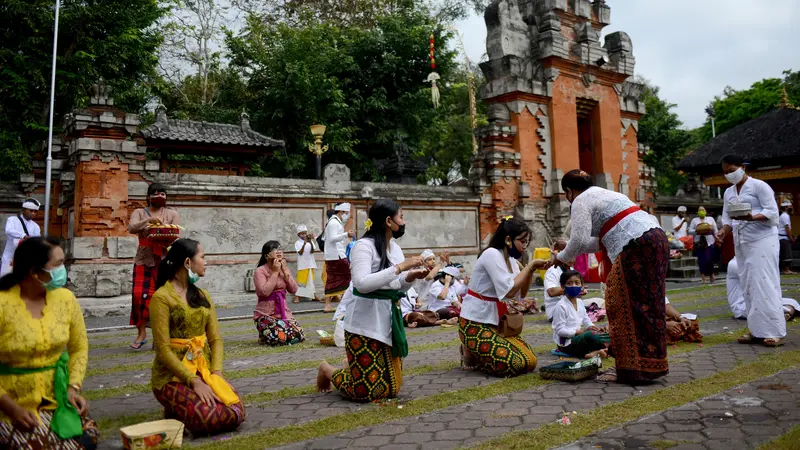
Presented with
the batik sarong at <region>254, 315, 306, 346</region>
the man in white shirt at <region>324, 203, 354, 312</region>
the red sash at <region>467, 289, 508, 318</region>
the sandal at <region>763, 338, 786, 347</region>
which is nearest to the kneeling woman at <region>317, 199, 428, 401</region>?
the red sash at <region>467, 289, 508, 318</region>

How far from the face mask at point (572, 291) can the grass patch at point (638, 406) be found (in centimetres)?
167

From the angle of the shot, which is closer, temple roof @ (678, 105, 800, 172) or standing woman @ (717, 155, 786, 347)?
standing woman @ (717, 155, 786, 347)

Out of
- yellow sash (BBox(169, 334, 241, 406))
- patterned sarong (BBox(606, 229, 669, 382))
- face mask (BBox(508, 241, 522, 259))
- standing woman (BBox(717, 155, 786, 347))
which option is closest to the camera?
yellow sash (BBox(169, 334, 241, 406))

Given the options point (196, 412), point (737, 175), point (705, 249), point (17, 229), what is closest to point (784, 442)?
point (196, 412)

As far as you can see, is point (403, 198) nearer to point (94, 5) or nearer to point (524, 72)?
point (524, 72)

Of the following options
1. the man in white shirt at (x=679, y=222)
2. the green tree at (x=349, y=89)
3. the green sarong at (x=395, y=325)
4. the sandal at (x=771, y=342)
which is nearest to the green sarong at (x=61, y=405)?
the green sarong at (x=395, y=325)

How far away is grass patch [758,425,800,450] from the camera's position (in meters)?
3.14

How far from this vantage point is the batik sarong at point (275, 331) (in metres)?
7.45

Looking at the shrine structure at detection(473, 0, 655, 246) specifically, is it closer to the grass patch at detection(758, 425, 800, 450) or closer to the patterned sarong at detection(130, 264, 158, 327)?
the patterned sarong at detection(130, 264, 158, 327)

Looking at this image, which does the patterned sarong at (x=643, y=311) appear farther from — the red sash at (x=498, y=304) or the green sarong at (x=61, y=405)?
the green sarong at (x=61, y=405)

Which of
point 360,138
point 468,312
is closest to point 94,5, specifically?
point 360,138

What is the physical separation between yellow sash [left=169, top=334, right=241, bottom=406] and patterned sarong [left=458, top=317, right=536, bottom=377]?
2.35m

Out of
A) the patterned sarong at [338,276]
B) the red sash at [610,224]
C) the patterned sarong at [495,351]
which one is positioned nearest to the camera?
the red sash at [610,224]

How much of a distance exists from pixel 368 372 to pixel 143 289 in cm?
402
